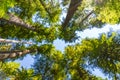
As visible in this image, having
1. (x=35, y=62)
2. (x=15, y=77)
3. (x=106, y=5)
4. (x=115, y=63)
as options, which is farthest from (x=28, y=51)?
(x=106, y=5)

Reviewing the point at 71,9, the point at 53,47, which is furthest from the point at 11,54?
the point at 71,9

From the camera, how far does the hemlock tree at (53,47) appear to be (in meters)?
17.8

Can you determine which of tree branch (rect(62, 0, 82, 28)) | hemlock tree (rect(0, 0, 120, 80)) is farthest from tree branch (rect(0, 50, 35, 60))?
tree branch (rect(62, 0, 82, 28))

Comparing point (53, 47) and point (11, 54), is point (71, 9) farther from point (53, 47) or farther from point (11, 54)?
point (11, 54)

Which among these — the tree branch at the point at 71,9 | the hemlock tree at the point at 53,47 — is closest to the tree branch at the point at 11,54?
the hemlock tree at the point at 53,47

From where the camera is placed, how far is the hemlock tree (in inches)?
702

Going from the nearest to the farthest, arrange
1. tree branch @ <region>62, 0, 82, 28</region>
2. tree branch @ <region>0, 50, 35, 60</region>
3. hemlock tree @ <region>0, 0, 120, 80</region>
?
tree branch @ <region>62, 0, 82, 28</region>, tree branch @ <region>0, 50, 35, 60</region>, hemlock tree @ <region>0, 0, 120, 80</region>

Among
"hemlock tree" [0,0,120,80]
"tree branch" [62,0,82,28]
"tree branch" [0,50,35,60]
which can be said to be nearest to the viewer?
"tree branch" [62,0,82,28]

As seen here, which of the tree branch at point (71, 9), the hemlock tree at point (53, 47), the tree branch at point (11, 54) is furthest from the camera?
the hemlock tree at point (53, 47)

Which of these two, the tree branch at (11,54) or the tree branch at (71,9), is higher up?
the tree branch at (71,9)

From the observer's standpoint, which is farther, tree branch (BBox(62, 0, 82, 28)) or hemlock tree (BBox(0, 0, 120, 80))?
hemlock tree (BBox(0, 0, 120, 80))

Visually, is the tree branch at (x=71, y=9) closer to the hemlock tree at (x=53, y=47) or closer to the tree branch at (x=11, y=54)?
the hemlock tree at (x=53, y=47)

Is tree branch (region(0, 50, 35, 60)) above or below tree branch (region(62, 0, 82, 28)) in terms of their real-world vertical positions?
below

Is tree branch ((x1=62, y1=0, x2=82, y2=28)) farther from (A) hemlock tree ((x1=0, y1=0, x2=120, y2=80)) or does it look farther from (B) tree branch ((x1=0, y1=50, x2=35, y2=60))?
(B) tree branch ((x1=0, y1=50, x2=35, y2=60))
